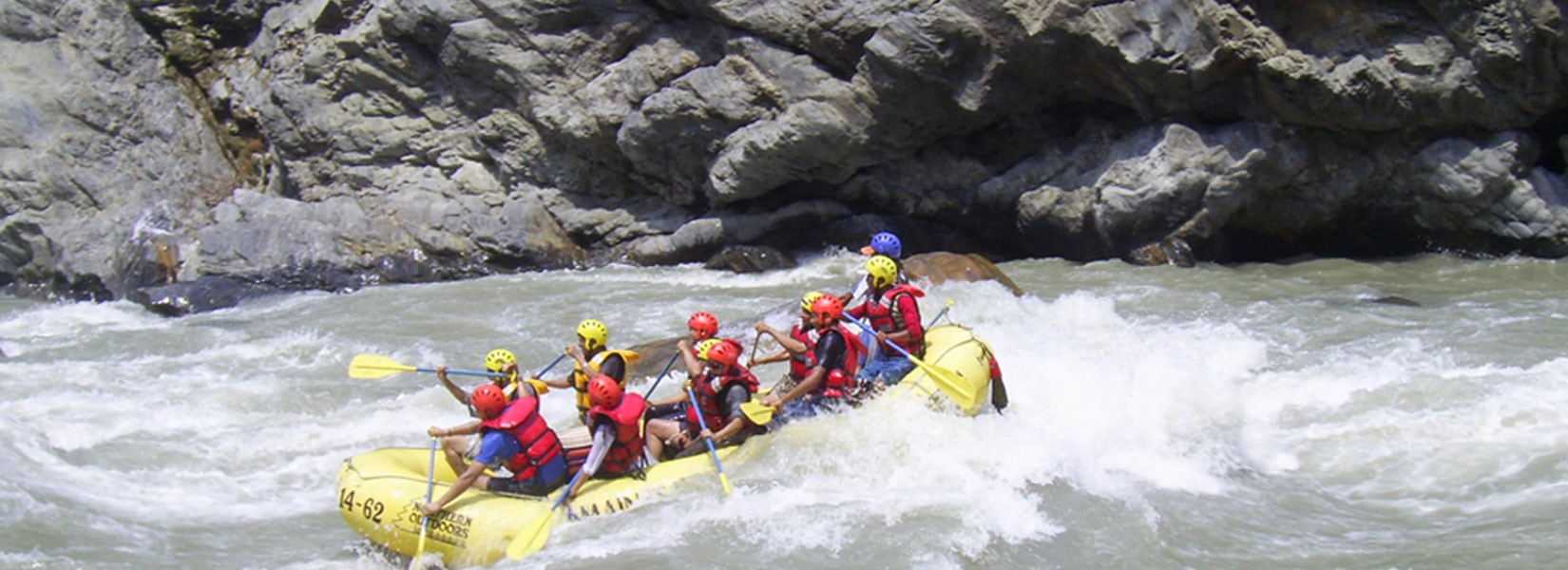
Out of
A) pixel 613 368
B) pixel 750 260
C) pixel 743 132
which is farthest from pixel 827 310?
pixel 743 132

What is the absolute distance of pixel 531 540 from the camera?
18.7ft

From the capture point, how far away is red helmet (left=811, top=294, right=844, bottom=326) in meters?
6.96

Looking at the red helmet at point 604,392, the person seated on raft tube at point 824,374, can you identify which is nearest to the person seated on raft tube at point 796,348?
the person seated on raft tube at point 824,374

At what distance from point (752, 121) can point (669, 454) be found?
24.9 feet

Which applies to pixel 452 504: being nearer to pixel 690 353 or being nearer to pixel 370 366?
pixel 690 353

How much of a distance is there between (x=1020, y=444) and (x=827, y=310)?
51.6 inches

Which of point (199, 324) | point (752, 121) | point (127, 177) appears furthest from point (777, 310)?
point (127, 177)

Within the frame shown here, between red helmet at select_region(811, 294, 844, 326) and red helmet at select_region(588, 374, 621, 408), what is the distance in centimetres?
135

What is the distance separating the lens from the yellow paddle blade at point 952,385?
276 inches

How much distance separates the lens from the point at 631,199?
15.3 m

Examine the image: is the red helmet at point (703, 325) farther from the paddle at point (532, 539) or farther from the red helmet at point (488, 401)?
the paddle at point (532, 539)

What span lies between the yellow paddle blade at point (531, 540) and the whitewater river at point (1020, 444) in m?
0.08

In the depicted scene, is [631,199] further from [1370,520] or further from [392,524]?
[1370,520]

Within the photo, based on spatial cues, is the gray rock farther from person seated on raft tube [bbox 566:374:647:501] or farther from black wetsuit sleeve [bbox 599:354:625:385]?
person seated on raft tube [bbox 566:374:647:501]
